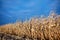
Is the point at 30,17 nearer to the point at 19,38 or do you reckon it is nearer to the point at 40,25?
the point at 40,25

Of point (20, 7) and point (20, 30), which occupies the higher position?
point (20, 7)

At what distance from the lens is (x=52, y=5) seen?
9.59 ft

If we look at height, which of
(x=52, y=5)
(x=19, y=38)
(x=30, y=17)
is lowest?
(x=19, y=38)

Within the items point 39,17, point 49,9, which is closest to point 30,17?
point 39,17

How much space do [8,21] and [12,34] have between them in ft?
0.79

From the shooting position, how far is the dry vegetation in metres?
2.75

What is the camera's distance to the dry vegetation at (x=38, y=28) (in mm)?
2750

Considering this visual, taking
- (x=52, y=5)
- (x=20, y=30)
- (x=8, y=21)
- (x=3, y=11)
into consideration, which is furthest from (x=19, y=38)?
(x=52, y=5)

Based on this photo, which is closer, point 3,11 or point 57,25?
point 57,25

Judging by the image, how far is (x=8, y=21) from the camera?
2.91 m

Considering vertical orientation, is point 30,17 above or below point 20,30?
above

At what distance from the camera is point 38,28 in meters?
2.78

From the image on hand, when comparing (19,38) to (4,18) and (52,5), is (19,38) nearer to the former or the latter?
Answer: (4,18)

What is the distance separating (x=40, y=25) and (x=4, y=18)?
0.63m
